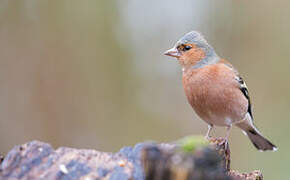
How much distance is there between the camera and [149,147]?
8.75ft

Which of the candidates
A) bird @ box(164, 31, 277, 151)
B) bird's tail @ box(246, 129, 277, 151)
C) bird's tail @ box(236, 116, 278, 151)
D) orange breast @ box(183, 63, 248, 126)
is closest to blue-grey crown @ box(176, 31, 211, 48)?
bird @ box(164, 31, 277, 151)

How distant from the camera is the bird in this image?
6.70 metres

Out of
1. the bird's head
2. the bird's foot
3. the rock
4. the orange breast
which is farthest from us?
the bird's head

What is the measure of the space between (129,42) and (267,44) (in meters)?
3.97

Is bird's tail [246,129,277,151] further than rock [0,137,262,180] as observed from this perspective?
Yes

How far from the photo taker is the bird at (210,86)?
6.70 meters

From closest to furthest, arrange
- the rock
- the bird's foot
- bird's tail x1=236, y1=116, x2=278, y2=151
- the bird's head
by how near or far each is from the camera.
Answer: the rock, the bird's foot, the bird's head, bird's tail x1=236, y1=116, x2=278, y2=151

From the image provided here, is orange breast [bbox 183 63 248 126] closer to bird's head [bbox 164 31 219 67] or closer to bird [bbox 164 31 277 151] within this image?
bird [bbox 164 31 277 151]

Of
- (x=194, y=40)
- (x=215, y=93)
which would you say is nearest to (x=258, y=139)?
(x=215, y=93)

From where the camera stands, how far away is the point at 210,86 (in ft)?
21.8

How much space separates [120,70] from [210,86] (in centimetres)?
551

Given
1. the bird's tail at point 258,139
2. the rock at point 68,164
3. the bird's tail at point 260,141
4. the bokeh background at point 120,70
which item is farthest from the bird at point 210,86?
the bokeh background at point 120,70

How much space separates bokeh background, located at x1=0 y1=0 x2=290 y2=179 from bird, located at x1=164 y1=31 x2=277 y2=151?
346cm

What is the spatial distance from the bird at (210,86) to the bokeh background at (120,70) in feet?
11.3
